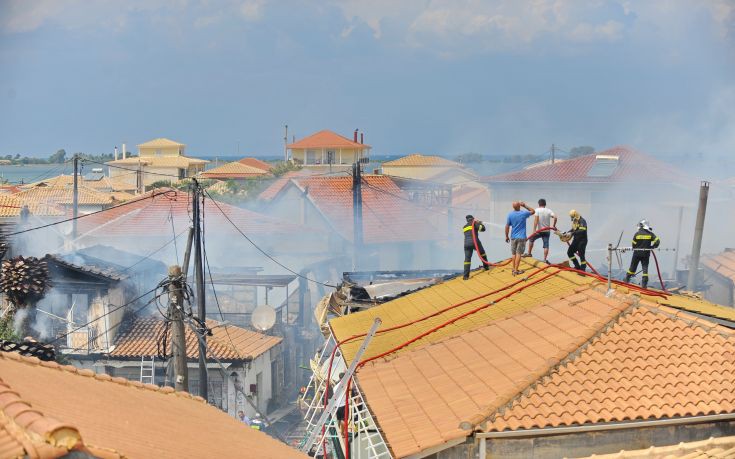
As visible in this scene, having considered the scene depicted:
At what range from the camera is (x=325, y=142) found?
295 ft

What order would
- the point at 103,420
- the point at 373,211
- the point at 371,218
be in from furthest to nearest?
the point at 373,211 < the point at 371,218 < the point at 103,420

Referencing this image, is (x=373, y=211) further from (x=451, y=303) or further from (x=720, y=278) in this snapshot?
(x=451, y=303)

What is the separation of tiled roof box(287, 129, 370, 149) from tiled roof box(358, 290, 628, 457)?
251 ft

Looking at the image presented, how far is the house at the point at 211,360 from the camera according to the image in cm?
2422

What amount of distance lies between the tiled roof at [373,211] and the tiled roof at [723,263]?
1743 centimetres

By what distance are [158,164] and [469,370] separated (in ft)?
318

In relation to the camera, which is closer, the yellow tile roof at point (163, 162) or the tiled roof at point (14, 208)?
the tiled roof at point (14, 208)

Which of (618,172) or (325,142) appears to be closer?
(618,172)

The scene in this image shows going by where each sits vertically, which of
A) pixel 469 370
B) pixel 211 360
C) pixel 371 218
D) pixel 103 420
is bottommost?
pixel 211 360

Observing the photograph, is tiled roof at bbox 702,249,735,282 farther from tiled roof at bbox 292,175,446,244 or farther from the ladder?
tiled roof at bbox 292,175,446,244

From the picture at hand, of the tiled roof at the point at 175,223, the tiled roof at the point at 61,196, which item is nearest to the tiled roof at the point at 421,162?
the tiled roof at the point at 61,196

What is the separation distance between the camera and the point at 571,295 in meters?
13.0

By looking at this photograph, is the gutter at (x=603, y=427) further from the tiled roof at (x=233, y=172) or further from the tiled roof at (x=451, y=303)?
the tiled roof at (x=233, y=172)

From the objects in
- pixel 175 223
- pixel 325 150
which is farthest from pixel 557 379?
pixel 325 150
